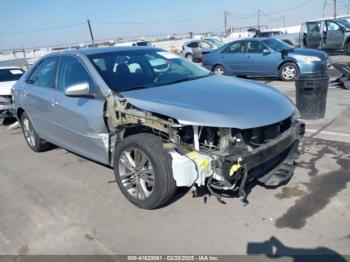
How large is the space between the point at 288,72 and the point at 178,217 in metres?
9.31

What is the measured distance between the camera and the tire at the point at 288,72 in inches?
462

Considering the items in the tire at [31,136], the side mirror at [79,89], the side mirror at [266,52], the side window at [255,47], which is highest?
the side mirror at [79,89]

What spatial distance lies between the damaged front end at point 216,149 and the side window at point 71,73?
2.18ft

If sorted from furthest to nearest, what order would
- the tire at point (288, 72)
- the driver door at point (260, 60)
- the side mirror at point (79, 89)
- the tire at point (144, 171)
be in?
the driver door at point (260, 60) < the tire at point (288, 72) < the side mirror at point (79, 89) < the tire at point (144, 171)

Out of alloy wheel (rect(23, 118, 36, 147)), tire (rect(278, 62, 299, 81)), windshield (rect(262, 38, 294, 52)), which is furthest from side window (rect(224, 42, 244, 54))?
alloy wheel (rect(23, 118, 36, 147))

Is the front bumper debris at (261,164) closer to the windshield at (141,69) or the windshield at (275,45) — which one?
the windshield at (141,69)

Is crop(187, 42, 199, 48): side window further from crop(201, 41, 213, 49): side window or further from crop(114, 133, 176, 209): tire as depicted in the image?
crop(114, 133, 176, 209): tire

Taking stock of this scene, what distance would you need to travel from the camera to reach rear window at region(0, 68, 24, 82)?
10203 mm

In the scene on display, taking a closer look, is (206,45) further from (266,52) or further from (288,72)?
(288,72)

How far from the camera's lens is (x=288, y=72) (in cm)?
1189

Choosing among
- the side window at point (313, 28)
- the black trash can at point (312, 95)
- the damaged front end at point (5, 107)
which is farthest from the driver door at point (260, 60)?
the damaged front end at point (5, 107)

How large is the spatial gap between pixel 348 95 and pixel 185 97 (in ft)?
21.6

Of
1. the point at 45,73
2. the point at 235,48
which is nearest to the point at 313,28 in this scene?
the point at 235,48

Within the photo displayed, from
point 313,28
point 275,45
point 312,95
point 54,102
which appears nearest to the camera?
point 54,102
